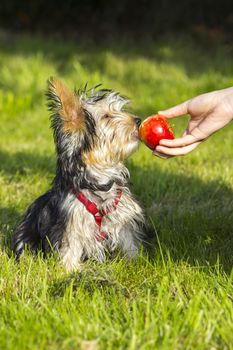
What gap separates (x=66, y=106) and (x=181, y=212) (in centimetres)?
167

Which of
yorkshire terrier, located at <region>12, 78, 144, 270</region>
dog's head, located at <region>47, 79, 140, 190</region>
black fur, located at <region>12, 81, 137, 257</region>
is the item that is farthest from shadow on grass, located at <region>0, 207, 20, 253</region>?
dog's head, located at <region>47, 79, 140, 190</region>

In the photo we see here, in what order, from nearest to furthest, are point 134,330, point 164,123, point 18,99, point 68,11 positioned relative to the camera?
1. point 134,330
2. point 164,123
3. point 18,99
4. point 68,11

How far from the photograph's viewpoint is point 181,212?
Answer: 5320 mm

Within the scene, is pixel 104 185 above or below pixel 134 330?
above

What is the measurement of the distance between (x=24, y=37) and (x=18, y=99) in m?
7.50

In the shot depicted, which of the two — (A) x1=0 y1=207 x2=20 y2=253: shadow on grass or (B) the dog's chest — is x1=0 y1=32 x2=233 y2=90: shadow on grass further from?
(B) the dog's chest

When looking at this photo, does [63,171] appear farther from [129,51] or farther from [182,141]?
[129,51]

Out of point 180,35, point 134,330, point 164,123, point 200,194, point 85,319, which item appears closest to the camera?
point 134,330

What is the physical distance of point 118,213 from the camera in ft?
14.3

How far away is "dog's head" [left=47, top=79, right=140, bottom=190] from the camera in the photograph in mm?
4184

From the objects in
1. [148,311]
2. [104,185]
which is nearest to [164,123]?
[104,185]

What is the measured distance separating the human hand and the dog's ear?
1.94 feet

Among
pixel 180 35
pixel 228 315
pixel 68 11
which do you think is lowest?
pixel 228 315

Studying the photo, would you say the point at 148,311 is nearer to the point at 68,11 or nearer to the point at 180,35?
the point at 180,35
